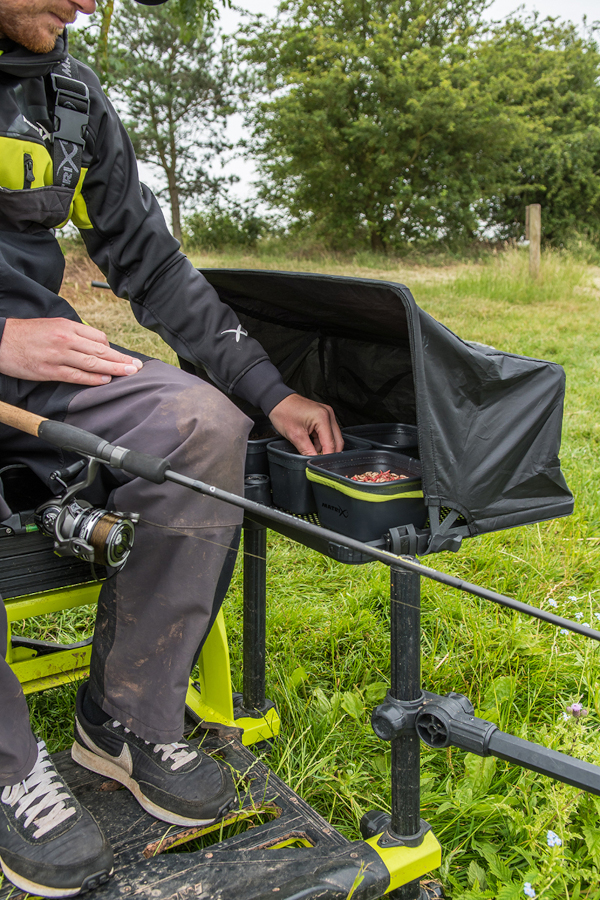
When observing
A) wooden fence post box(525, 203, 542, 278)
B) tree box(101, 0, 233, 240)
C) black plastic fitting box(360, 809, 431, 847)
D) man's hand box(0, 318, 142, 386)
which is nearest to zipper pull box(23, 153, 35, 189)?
man's hand box(0, 318, 142, 386)

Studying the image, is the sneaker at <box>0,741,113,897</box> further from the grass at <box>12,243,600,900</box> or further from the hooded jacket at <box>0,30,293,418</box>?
the hooded jacket at <box>0,30,293,418</box>

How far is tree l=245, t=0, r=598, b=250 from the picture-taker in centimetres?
2180

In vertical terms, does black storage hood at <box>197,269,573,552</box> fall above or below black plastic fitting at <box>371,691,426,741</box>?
above

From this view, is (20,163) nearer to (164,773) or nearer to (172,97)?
(164,773)

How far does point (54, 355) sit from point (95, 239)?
56cm

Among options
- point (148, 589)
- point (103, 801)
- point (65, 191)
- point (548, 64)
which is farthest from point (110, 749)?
point (548, 64)

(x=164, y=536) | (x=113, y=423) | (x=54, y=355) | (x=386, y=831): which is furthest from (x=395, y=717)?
(x=54, y=355)

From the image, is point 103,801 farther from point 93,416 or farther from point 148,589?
point 93,416

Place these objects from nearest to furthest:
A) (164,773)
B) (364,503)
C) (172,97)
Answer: (364,503), (164,773), (172,97)

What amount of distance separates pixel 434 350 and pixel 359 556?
1.33 feet

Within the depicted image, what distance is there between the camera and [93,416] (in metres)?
1.43

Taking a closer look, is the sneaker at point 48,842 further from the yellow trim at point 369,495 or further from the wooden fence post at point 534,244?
the wooden fence post at point 534,244

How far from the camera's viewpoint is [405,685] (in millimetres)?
1278

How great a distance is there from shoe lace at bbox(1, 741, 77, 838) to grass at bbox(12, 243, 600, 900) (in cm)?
54
